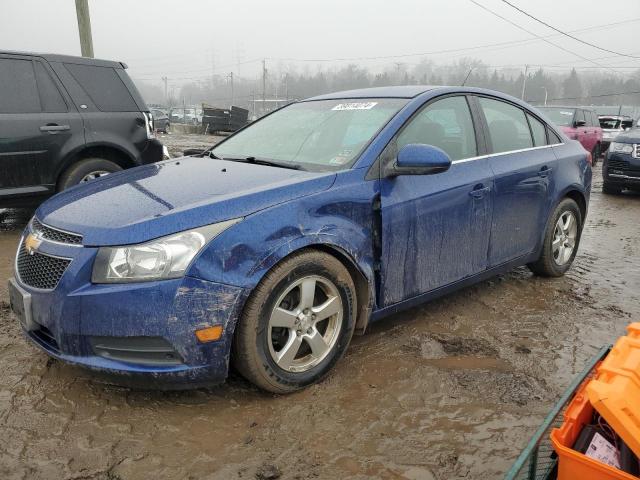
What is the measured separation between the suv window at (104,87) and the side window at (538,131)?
14.1ft

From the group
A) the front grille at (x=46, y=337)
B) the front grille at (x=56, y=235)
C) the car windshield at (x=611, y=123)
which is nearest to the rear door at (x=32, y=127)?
the front grille at (x=56, y=235)

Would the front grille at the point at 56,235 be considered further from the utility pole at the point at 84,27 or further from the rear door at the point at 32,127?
the utility pole at the point at 84,27

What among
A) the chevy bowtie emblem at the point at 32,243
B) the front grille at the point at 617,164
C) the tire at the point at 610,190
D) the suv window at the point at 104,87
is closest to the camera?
the chevy bowtie emblem at the point at 32,243

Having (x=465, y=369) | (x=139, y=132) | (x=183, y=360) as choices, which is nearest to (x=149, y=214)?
(x=183, y=360)

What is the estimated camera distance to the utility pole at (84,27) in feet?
34.4

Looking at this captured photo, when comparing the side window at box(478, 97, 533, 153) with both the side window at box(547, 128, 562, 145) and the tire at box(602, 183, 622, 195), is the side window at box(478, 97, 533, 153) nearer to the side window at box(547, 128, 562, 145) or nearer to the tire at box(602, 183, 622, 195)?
the side window at box(547, 128, 562, 145)

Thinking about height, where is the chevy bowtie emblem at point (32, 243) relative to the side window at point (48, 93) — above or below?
below

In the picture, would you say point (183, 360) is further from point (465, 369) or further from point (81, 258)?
point (465, 369)

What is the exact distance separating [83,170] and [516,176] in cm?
437

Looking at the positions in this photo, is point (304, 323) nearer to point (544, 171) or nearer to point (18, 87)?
point (544, 171)

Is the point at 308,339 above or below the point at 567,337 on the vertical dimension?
above

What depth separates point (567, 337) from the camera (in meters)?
3.52

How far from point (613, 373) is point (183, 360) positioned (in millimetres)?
1682

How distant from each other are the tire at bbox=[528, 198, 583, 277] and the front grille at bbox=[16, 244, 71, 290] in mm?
3565
